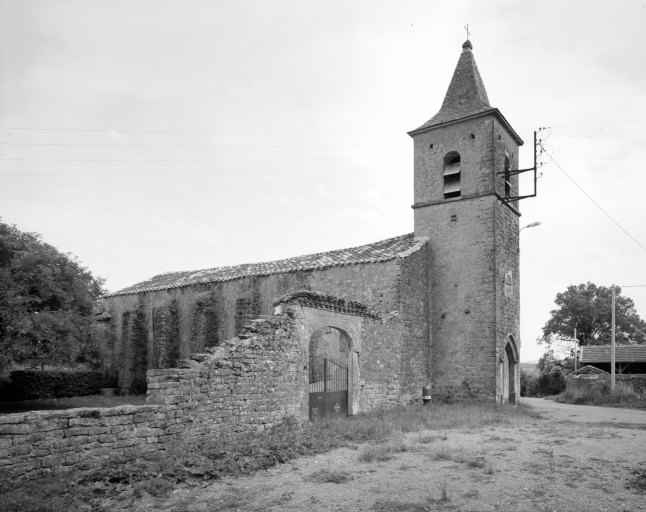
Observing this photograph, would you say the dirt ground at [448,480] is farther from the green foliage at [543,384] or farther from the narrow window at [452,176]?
the green foliage at [543,384]

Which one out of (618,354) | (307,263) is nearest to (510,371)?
(307,263)

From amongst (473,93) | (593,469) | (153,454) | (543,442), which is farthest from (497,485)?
(473,93)

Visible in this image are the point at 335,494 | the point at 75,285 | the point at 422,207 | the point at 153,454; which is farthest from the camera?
the point at 422,207

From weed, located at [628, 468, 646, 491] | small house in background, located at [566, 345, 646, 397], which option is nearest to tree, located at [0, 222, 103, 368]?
weed, located at [628, 468, 646, 491]

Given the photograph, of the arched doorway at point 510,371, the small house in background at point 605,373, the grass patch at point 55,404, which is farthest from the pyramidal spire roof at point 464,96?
the grass patch at point 55,404

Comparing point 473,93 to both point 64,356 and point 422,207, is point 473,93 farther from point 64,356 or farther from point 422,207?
point 64,356

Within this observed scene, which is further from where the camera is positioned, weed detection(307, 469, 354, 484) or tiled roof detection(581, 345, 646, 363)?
tiled roof detection(581, 345, 646, 363)

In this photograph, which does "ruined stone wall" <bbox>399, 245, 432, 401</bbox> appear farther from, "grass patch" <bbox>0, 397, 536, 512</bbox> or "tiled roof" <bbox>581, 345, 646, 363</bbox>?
"tiled roof" <bbox>581, 345, 646, 363</bbox>

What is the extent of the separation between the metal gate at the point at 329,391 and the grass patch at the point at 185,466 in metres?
0.83

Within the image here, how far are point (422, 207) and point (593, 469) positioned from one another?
13.4 meters

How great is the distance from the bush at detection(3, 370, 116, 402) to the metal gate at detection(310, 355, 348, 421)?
51.3 ft

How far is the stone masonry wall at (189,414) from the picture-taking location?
25.1 ft

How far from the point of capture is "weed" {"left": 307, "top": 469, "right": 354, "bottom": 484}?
8.10 metres

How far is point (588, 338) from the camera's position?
52688mm
